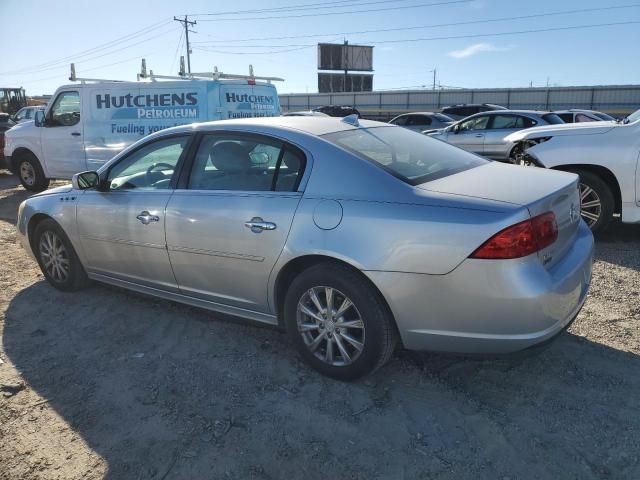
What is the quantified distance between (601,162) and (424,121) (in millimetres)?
14352

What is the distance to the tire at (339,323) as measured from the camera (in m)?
2.88

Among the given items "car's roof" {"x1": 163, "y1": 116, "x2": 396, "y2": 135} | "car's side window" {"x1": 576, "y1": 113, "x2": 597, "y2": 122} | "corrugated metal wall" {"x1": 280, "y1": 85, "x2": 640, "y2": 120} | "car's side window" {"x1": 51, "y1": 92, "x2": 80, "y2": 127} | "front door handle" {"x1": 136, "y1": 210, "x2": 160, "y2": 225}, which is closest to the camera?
"car's roof" {"x1": 163, "y1": 116, "x2": 396, "y2": 135}

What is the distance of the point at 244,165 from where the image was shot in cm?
351

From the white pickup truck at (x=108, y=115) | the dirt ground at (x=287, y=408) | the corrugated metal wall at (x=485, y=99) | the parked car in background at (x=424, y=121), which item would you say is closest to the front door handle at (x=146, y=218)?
the dirt ground at (x=287, y=408)

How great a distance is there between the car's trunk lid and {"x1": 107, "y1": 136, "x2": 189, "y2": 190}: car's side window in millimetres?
1955

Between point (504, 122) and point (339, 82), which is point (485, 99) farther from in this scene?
point (339, 82)

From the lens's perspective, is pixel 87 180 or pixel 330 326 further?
pixel 87 180

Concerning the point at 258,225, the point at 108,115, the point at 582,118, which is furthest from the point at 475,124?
the point at 258,225

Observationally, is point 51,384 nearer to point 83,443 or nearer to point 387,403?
point 83,443

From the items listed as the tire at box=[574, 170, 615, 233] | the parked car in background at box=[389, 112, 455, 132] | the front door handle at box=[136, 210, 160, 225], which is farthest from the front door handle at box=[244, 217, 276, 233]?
the parked car in background at box=[389, 112, 455, 132]

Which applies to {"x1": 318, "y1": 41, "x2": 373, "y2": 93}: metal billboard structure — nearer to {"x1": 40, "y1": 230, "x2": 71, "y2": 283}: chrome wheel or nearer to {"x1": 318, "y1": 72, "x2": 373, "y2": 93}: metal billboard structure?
{"x1": 318, "y1": 72, "x2": 373, "y2": 93}: metal billboard structure

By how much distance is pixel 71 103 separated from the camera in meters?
9.30

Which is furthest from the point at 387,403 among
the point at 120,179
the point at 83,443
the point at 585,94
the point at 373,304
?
the point at 585,94

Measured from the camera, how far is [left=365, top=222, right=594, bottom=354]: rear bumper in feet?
8.39
